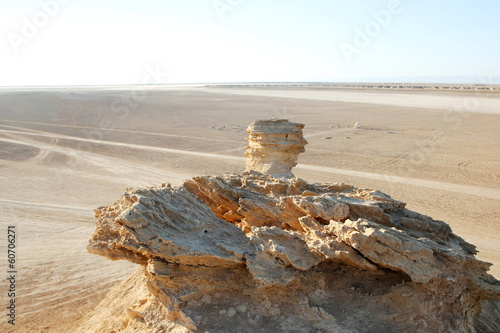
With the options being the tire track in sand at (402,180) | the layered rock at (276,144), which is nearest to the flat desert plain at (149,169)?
the tire track in sand at (402,180)

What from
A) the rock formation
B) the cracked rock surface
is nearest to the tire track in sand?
the rock formation

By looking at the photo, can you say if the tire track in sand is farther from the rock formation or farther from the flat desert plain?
the rock formation

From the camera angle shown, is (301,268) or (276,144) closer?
(301,268)

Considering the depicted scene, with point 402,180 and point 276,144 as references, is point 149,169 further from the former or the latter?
A: point 402,180

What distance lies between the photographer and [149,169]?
90.0 ft

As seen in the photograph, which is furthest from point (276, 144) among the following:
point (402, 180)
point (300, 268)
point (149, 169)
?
point (149, 169)

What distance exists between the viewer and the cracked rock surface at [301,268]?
246 inches

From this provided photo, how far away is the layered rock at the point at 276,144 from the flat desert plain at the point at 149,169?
22.0 ft

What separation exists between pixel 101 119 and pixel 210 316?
49990 mm

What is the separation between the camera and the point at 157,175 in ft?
84.6

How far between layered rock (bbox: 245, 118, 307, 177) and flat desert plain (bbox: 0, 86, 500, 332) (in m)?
6.72

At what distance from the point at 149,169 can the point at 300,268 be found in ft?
73.9

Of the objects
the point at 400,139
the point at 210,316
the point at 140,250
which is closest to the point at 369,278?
the point at 210,316

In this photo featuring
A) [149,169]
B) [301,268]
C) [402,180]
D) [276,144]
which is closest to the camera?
[301,268]
